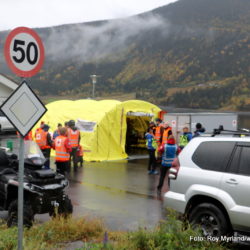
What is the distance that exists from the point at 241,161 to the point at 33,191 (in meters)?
3.17

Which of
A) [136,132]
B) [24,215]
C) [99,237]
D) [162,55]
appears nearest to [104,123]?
[136,132]

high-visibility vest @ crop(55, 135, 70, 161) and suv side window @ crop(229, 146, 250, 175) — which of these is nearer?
suv side window @ crop(229, 146, 250, 175)

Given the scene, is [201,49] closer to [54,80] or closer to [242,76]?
[242,76]

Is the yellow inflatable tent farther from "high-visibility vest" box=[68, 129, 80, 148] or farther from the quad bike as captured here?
the quad bike

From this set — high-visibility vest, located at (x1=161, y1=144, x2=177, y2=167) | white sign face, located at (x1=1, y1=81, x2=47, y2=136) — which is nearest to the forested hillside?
high-visibility vest, located at (x1=161, y1=144, x2=177, y2=167)

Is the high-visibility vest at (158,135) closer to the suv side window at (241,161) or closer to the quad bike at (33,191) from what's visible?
the quad bike at (33,191)

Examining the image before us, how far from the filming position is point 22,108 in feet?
16.0

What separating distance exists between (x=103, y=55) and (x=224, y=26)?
34.2 meters

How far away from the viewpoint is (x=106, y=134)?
1761cm

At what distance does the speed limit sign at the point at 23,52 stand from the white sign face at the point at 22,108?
0.25 meters

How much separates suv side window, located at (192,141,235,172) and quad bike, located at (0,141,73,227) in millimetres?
2278

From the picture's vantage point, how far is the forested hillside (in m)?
69.2

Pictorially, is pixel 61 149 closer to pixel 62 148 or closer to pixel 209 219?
pixel 62 148

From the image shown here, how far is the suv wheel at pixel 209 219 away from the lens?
5.66 metres
